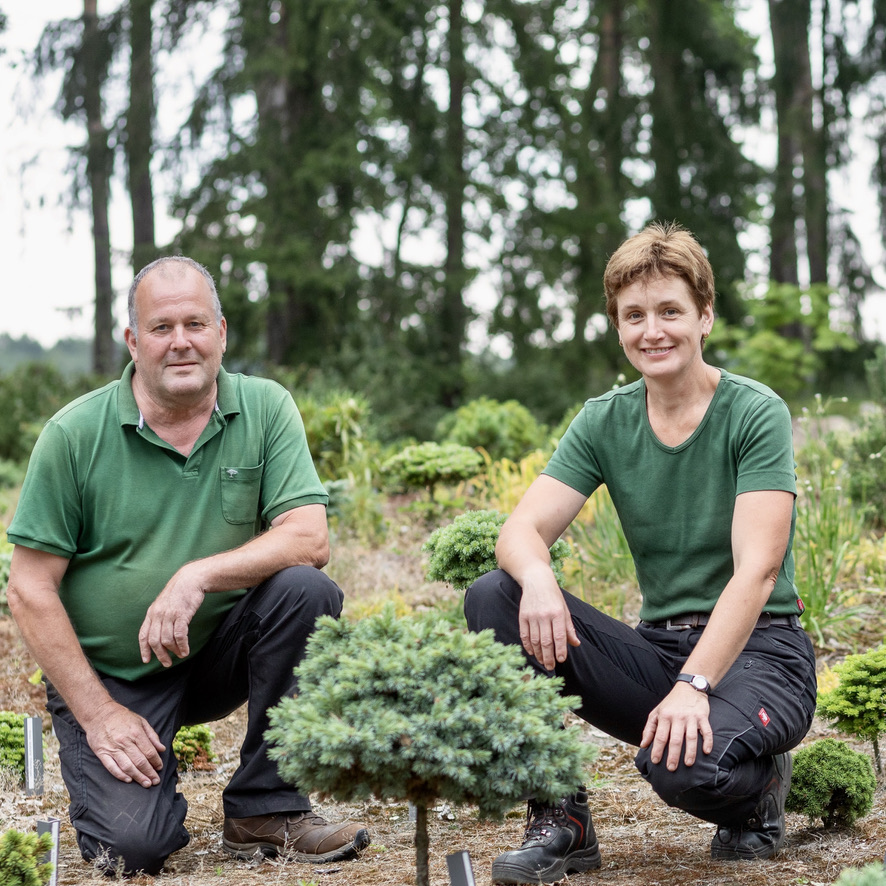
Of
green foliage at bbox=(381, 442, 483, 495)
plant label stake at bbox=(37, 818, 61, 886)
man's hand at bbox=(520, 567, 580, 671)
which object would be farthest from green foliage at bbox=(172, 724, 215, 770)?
green foliage at bbox=(381, 442, 483, 495)

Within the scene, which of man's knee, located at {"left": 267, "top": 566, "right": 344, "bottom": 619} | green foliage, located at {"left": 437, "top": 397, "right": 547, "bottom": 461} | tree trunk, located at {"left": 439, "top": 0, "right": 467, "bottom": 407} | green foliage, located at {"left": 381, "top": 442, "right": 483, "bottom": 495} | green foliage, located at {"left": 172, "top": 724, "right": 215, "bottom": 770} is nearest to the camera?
man's knee, located at {"left": 267, "top": 566, "right": 344, "bottom": 619}

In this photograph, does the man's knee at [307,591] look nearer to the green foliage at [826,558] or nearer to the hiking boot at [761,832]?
the hiking boot at [761,832]

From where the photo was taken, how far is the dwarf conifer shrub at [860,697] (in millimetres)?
2781

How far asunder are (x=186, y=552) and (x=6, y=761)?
4.09 feet

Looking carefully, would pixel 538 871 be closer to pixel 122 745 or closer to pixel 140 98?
pixel 122 745

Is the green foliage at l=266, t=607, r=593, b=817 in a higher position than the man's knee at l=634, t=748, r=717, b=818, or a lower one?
higher

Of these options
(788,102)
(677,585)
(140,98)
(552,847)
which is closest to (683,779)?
(552,847)

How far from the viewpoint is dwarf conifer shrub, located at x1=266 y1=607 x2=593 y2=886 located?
69.6 inches

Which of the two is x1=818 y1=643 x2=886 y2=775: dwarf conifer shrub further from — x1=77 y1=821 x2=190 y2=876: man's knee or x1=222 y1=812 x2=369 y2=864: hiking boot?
x1=77 y1=821 x2=190 y2=876: man's knee

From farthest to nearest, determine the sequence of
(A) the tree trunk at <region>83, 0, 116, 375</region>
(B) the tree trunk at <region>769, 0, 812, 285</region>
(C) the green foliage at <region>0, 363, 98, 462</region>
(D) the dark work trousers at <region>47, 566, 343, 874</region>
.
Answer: (A) the tree trunk at <region>83, 0, 116, 375</region> → (B) the tree trunk at <region>769, 0, 812, 285</region> → (C) the green foliage at <region>0, 363, 98, 462</region> → (D) the dark work trousers at <region>47, 566, 343, 874</region>

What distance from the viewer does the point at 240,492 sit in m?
2.84

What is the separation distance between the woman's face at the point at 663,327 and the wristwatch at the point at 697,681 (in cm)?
78

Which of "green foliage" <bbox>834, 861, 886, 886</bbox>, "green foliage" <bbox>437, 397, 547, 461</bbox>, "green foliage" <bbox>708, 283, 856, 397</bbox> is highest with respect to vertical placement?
"green foliage" <bbox>708, 283, 856, 397</bbox>

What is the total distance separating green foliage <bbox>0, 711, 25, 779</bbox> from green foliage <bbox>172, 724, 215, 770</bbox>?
1.70 feet
